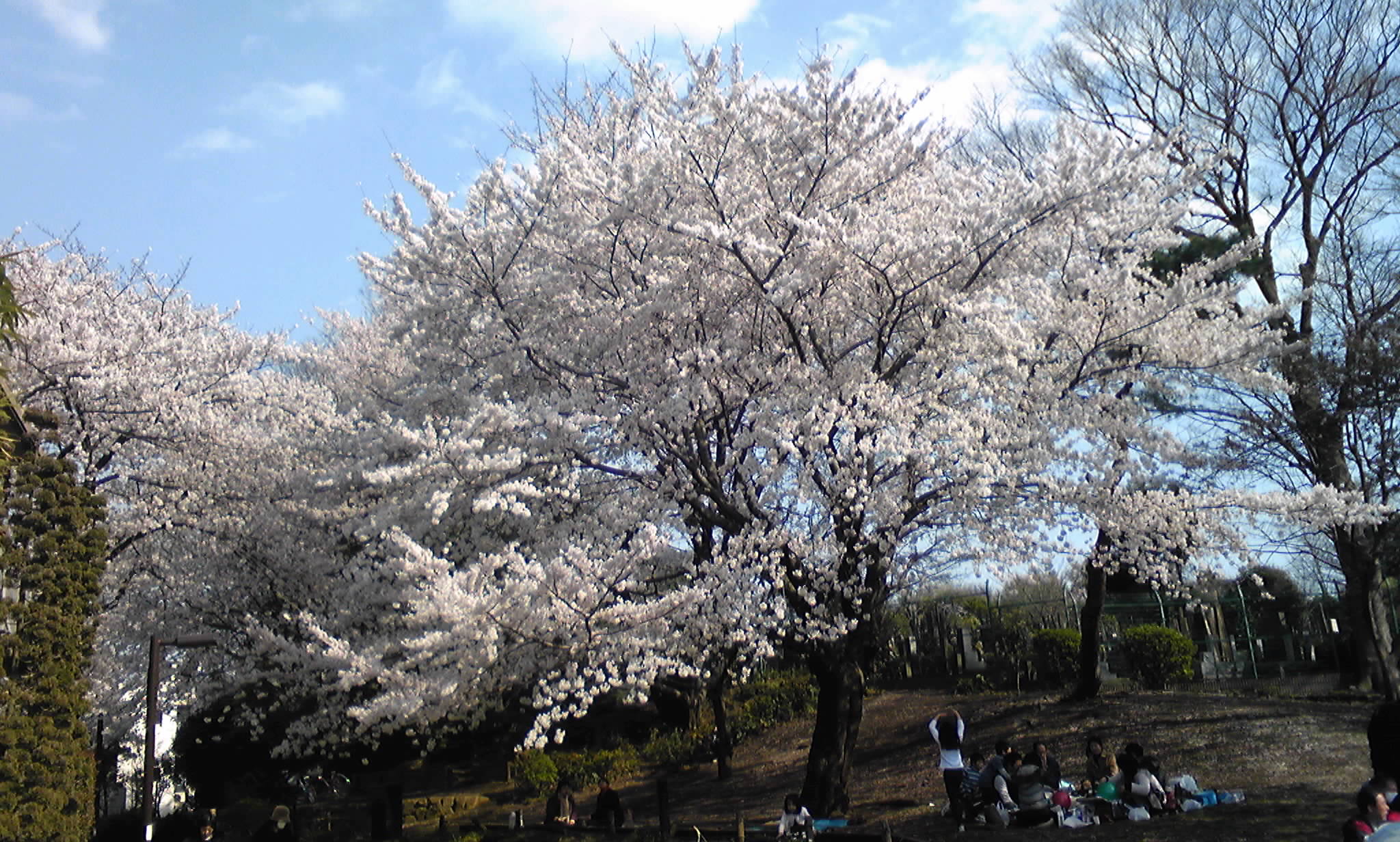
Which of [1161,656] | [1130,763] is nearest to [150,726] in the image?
[1130,763]

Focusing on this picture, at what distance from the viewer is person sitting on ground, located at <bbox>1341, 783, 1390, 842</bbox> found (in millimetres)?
6648

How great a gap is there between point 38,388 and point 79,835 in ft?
19.1

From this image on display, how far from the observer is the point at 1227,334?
10484mm

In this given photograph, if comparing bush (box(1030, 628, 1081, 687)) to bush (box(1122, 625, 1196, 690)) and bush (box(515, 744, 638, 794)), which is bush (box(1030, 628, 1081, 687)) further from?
bush (box(515, 744, 638, 794))

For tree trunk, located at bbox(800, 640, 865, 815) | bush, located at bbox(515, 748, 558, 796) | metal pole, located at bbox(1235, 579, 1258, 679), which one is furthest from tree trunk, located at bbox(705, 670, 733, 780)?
metal pole, located at bbox(1235, 579, 1258, 679)

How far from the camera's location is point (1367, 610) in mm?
14484

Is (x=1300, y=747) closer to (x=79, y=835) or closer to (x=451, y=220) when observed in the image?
(x=451, y=220)

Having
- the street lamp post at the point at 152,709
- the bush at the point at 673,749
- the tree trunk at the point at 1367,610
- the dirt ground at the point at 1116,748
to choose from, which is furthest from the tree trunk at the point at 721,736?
the tree trunk at the point at 1367,610

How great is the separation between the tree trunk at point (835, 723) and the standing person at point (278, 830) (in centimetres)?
613

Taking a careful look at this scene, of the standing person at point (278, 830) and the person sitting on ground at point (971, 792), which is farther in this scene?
the standing person at point (278, 830)

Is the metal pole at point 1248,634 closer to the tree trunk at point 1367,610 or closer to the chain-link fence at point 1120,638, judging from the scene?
the chain-link fence at point 1120,638

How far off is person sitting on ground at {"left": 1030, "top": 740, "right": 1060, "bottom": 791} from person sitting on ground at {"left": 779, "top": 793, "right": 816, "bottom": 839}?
2.20 meters

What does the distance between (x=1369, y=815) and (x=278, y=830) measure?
35.8ft

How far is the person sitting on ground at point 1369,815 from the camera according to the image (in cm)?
665
